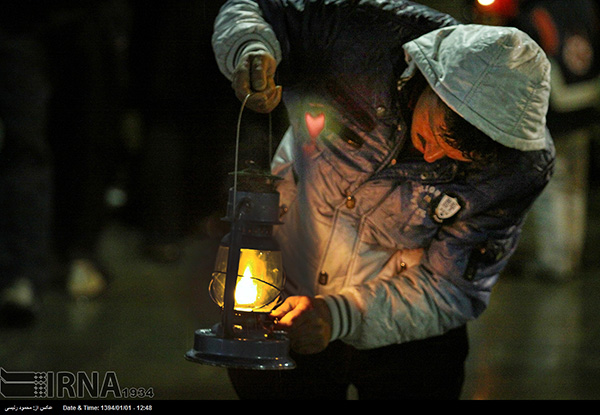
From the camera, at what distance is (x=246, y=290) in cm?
136

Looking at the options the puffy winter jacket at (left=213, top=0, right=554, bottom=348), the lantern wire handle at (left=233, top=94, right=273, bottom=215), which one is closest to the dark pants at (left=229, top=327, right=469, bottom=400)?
the puffy winter jacket at (left=213, top=0, right=554, bottom=348)

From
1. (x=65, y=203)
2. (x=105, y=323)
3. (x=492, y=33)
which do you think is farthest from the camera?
(x=65, y=203)

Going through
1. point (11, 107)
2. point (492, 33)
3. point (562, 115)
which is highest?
point (11, 107)

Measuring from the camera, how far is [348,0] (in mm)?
1384

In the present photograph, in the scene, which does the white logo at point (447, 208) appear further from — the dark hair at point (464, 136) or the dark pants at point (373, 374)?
the dark pants at point (373, 374)

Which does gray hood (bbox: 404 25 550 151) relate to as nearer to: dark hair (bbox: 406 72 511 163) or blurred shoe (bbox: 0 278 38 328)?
dark hair (bbox: 406 72 511 163)

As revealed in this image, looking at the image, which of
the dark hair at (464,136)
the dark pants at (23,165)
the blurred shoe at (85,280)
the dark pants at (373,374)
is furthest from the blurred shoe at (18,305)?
the dark hair at (464,136)

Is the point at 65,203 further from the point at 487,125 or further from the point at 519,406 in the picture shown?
the point at 487,125

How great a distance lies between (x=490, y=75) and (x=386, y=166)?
12.1 inches

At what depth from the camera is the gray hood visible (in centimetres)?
125

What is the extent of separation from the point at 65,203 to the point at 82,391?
1706 mm

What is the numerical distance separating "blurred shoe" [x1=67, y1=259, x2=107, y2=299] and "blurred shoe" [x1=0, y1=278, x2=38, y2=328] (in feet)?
1.20

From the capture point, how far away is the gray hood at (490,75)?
4.12ft

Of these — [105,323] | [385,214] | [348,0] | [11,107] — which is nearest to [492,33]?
[348,0]
